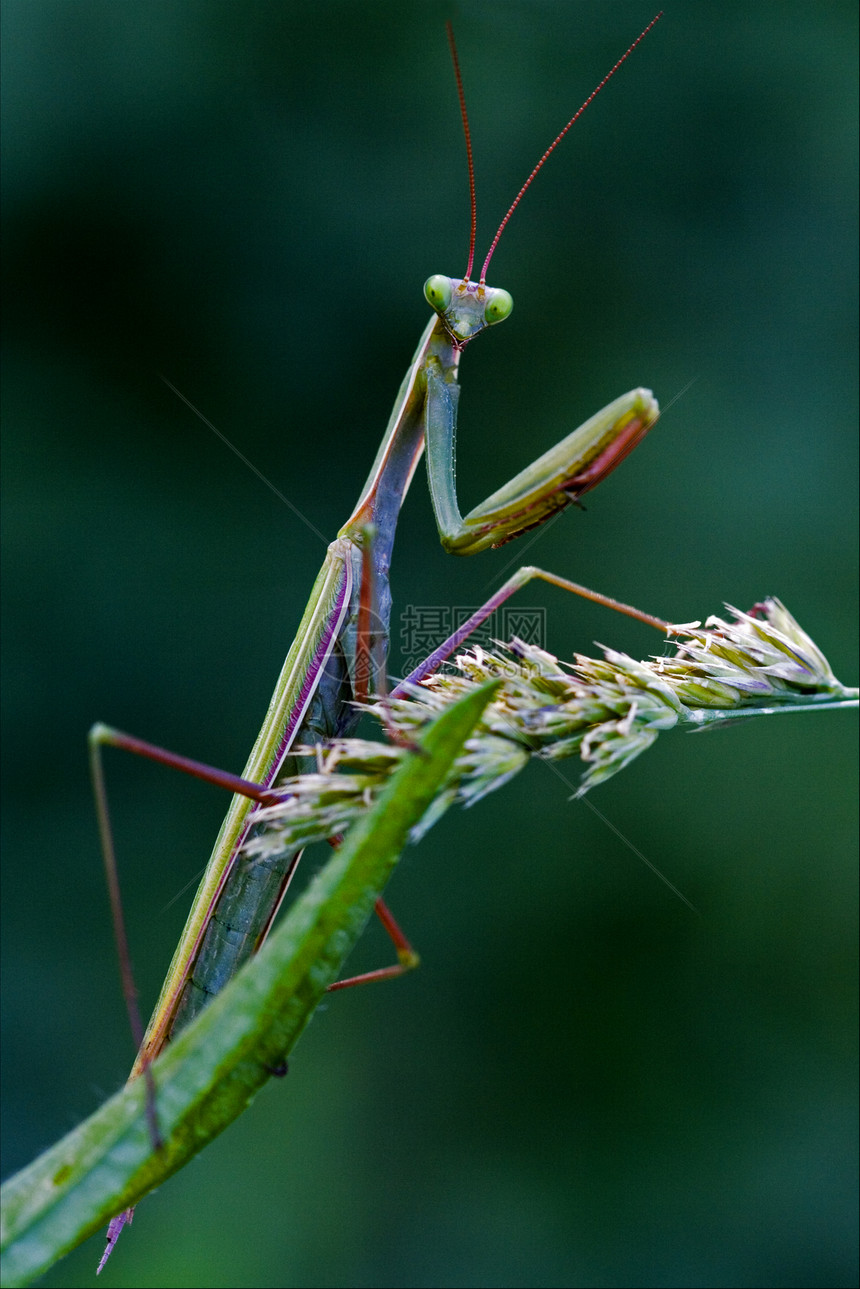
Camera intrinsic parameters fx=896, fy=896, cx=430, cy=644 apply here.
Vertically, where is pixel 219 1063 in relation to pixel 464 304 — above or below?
below

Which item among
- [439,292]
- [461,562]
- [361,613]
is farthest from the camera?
[461,562]

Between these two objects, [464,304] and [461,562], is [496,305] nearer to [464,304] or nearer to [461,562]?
[464,304]

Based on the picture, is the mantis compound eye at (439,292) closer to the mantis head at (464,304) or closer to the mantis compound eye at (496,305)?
the mantis head at (464,304)

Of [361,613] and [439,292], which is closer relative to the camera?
[361,613]

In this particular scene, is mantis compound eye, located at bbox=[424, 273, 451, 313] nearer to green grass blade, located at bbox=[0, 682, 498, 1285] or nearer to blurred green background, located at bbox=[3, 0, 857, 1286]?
blurred green background, located at bbox=[3, 0, 857, 1286]

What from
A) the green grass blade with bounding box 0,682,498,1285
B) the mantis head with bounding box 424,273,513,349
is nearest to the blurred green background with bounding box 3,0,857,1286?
the mantis head with bounding box 424,273,513,349

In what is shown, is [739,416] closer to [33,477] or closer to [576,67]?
[576,67]

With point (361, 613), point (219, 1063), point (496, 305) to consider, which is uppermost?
point (496, 305)

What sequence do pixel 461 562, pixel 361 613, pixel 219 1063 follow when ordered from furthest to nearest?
pixel 461 562
pixel 361 613
pixel 219 1063

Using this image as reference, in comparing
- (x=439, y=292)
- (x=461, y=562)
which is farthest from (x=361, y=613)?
(x=461, y=562)
